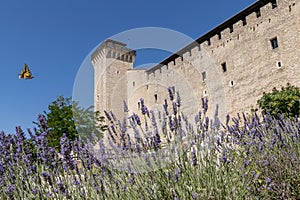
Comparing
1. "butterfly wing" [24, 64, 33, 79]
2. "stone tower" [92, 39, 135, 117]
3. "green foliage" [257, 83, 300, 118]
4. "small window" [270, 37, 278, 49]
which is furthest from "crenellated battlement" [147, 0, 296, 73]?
"butterfly wing" [24, 64, 33, 79]

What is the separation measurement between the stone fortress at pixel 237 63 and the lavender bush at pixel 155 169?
23.7 feet

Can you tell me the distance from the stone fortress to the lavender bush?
723cm

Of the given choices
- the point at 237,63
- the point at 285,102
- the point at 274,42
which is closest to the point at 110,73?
the point at 237,63

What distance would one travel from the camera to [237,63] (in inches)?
560

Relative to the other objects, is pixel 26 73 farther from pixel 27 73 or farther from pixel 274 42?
pixel 274 42

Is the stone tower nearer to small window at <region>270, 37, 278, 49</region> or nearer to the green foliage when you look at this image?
small window at <region>270, 37, 278, 49</region>

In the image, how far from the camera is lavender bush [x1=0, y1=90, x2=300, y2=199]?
1411 millimetres

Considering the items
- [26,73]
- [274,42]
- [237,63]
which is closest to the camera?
[26,73]

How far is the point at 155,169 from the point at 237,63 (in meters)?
13.9

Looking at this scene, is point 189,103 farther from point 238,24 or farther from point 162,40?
point 162,40

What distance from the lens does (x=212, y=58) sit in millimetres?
15898

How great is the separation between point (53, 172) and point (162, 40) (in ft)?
6.37

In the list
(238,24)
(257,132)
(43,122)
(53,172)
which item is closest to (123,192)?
(53,172)

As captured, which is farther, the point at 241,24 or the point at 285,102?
the point at 241,24
